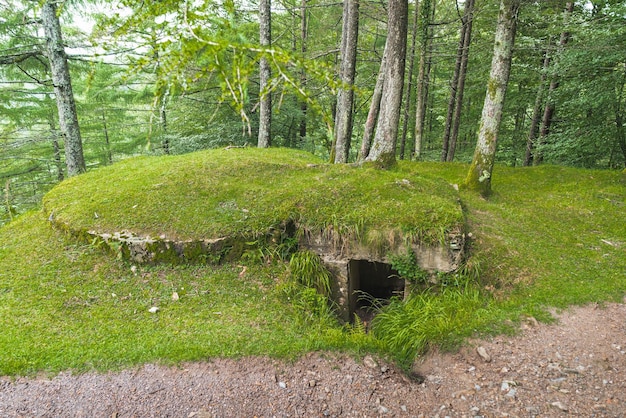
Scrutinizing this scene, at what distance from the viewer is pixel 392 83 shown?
245 inches

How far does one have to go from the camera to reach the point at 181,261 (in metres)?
5.04

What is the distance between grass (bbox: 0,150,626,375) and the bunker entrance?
1.89 ft

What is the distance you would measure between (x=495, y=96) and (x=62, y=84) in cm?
910

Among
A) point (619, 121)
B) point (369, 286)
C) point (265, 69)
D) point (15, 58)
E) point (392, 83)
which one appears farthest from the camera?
point (265, 69)

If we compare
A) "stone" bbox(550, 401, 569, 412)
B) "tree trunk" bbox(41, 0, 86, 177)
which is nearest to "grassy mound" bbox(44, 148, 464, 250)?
"tree trunk" bbox(41, 0, 86, 177)

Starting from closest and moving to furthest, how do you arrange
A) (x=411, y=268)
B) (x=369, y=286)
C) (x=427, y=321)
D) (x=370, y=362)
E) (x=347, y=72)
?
(x=370, y=362) → (x=427, y=321) → (x=411, y=268) → (x=369, y=286) → (x=347, y=72)

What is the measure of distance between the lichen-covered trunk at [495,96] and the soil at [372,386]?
382cm

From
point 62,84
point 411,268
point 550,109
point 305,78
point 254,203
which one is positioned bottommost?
point 411,268

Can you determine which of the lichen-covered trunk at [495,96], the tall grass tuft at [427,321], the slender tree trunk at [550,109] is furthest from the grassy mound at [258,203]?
the slender tree trunk at [550,109]

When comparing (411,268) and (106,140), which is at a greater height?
(106,140)

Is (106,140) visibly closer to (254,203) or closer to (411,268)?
(254,203)

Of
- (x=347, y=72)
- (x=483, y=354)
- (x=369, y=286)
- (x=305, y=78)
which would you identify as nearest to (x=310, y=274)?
(x=369, y=286)

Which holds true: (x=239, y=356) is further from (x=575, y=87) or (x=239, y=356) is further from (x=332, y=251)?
(x=575, y=87)

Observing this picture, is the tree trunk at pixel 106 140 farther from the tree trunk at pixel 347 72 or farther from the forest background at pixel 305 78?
the tree trunk at pixel 347 72
